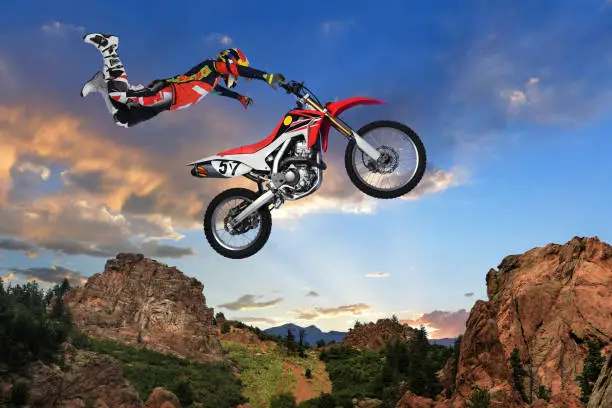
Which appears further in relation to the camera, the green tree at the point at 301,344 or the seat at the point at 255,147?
the green tree at the point at 301,344

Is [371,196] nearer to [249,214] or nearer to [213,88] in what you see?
[249,214]

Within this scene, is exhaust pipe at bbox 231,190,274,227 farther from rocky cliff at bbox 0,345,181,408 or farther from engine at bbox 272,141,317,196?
rocky cliff at bbox 0,345,181,408

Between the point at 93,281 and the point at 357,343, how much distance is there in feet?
209

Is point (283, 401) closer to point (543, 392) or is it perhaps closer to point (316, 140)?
point (543, 392)

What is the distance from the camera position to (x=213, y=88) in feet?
44.8

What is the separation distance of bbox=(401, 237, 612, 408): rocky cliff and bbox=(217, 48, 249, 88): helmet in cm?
4550

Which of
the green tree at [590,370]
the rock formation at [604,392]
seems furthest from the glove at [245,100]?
the green tree at [590,370]

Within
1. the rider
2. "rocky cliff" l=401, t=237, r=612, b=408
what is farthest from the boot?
"rocky cliff" l=401, t=237, r=612, b=408

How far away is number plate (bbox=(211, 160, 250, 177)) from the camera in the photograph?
12.9 meters

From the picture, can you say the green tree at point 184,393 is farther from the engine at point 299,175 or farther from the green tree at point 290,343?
the engine at point 299,175

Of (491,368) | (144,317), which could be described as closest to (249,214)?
(491,368)

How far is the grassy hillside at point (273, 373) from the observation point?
87.1m

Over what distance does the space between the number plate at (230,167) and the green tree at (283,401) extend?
71477 mm

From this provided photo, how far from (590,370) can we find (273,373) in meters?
56.2
